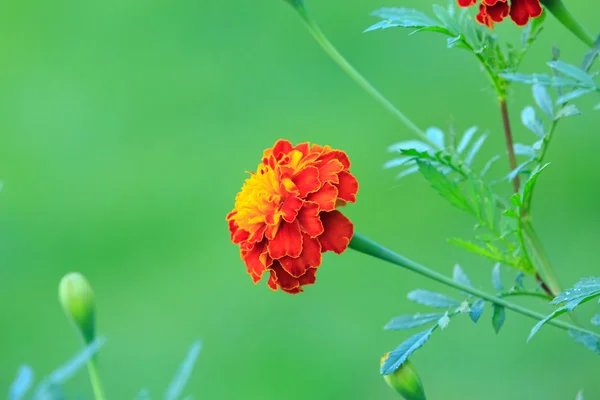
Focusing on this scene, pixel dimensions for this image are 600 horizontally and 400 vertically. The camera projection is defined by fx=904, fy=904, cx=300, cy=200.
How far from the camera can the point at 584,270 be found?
5.31 feet

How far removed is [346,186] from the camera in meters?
0.54

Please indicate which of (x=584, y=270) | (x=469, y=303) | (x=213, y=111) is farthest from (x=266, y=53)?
(x=469, y=303)

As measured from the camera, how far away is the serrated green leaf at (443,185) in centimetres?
55

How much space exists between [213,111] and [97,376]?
1.66m

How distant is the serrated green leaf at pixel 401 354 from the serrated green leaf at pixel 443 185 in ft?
0.29

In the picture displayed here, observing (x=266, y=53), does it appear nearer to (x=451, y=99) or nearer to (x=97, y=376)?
(x=451, y=99)

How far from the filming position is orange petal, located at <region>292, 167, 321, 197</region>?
0.53 meters

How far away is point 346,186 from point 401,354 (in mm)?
104

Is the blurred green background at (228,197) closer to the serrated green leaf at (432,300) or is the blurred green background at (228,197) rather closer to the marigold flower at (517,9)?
the serrated green leaf at (432,300)

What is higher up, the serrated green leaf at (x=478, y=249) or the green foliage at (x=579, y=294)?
the serrated green leaf at (x=478, y=249)

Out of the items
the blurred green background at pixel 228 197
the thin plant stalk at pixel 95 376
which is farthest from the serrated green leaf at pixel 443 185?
the blurred green background at pixel 228 197

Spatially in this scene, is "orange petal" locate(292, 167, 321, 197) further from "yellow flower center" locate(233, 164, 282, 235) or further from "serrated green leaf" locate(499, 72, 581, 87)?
"serrated green leaf" locate(499, 72, 581, 87)

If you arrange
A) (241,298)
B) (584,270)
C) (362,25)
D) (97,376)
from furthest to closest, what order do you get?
(362,25)
(241,298)
(584,270)
(97,376)

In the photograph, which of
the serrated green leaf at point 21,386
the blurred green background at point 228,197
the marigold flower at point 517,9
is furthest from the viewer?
the blurred green background at point 228,197
